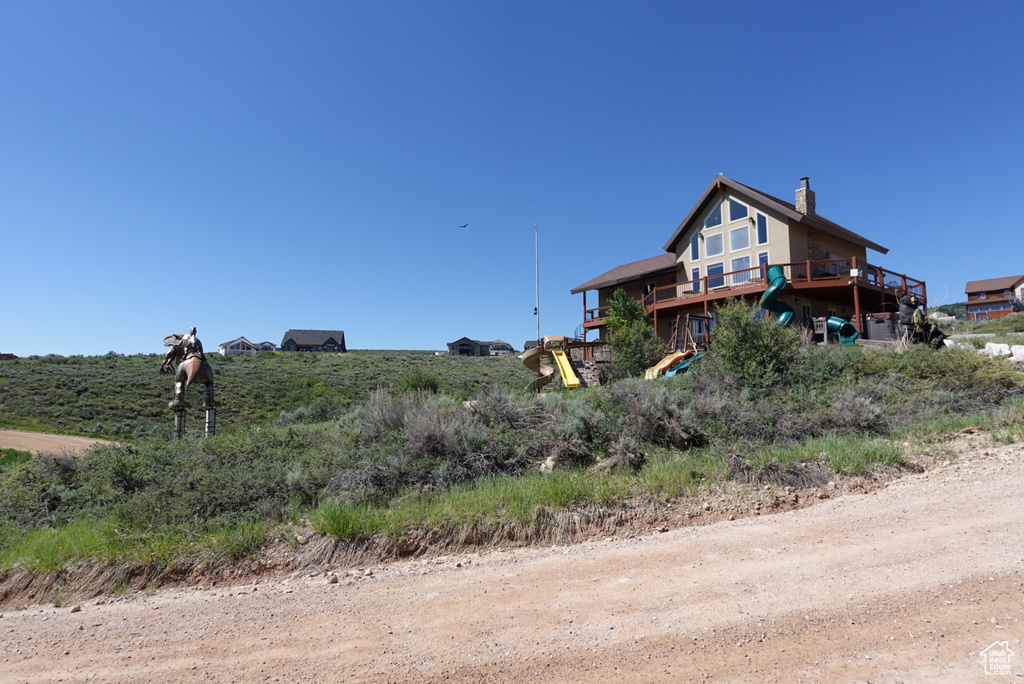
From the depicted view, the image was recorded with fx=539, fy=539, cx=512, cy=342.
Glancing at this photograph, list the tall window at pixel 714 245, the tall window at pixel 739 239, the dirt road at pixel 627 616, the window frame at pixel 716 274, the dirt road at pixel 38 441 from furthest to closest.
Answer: the tall window at pixel 714 245 < the window frame at pixel 716 274 < the tall window at pixel 739 239 < the dirt road at pixel 38 441 < the dirt road at pixel 627 616

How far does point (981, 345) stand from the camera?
18.3 m

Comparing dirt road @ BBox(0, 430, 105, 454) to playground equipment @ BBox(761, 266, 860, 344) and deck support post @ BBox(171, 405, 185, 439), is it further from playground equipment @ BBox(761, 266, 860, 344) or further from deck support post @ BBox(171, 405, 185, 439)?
playground equipment @ BBox(761, 266, 860, 344)

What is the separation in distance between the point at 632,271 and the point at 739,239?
718 centimetres

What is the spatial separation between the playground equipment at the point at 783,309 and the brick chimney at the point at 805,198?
20.4 ft

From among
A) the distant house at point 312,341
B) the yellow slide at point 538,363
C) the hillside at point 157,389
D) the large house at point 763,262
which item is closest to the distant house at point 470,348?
the distant house at point 312,341

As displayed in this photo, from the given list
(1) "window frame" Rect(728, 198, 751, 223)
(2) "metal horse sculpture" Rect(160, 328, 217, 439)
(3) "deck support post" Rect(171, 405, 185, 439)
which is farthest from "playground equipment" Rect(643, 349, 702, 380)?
(3) "deck support post" Rect(171, 405, 185, 439)

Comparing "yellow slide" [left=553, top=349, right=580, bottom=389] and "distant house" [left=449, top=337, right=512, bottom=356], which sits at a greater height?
"distant house" [left=449, top=337, right=512, bottom=356]

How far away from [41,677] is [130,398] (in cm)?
3452

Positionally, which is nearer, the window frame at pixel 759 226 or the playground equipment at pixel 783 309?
the playground equipment at pixel 783 309

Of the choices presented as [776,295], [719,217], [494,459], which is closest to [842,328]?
[776,295]

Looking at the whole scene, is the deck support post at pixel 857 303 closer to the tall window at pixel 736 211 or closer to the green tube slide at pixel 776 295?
the green tube slide at pixel 776 295

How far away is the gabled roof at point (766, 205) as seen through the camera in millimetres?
24266

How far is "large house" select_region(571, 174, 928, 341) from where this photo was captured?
23547 mm

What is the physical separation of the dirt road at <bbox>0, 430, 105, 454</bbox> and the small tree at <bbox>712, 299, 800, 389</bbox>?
791 inches
